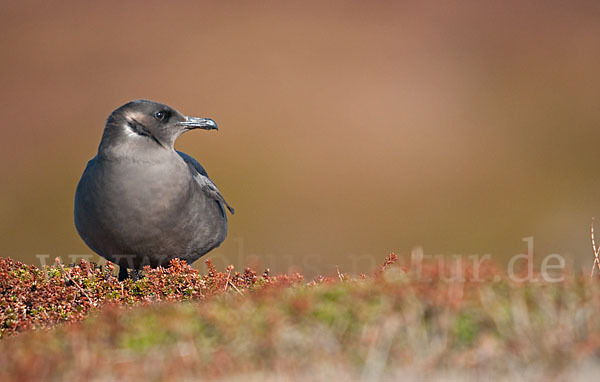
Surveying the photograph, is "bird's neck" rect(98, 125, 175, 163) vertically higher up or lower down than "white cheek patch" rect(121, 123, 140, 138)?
lower down

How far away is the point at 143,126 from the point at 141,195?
0.96 metres

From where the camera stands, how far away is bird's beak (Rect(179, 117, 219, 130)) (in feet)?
30.0

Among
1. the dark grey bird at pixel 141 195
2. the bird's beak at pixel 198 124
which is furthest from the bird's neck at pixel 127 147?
the bird's beak at pixel 198 124

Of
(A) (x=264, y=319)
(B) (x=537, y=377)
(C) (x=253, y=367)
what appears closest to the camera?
(B) (x=537, y=377)

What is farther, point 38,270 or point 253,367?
point 38,270

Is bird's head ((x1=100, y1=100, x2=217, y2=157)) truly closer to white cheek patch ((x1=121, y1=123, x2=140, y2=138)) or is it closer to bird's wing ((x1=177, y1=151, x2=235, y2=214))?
white cheek patch ((x1=121, y1=123, x2=140, y2=138))

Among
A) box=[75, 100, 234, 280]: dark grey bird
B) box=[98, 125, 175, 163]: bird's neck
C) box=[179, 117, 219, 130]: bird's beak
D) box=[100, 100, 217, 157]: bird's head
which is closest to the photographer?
box=[75, 100, 234, 280]: dark grey bird

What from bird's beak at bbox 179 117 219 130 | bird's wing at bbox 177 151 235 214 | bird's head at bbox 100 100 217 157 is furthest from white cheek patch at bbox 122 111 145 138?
bird's wing at bbox 177 151 235 214

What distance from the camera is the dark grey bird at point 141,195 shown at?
8289 mm

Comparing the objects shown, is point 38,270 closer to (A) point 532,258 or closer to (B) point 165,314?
(B) point 165,314

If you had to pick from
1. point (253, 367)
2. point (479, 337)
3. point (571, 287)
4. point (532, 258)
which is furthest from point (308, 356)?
point (532, 258)

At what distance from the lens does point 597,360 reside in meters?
4.39

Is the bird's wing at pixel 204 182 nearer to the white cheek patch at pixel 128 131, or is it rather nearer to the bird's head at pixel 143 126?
the bird's head at pixel 143 126

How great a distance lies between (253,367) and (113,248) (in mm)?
4471
